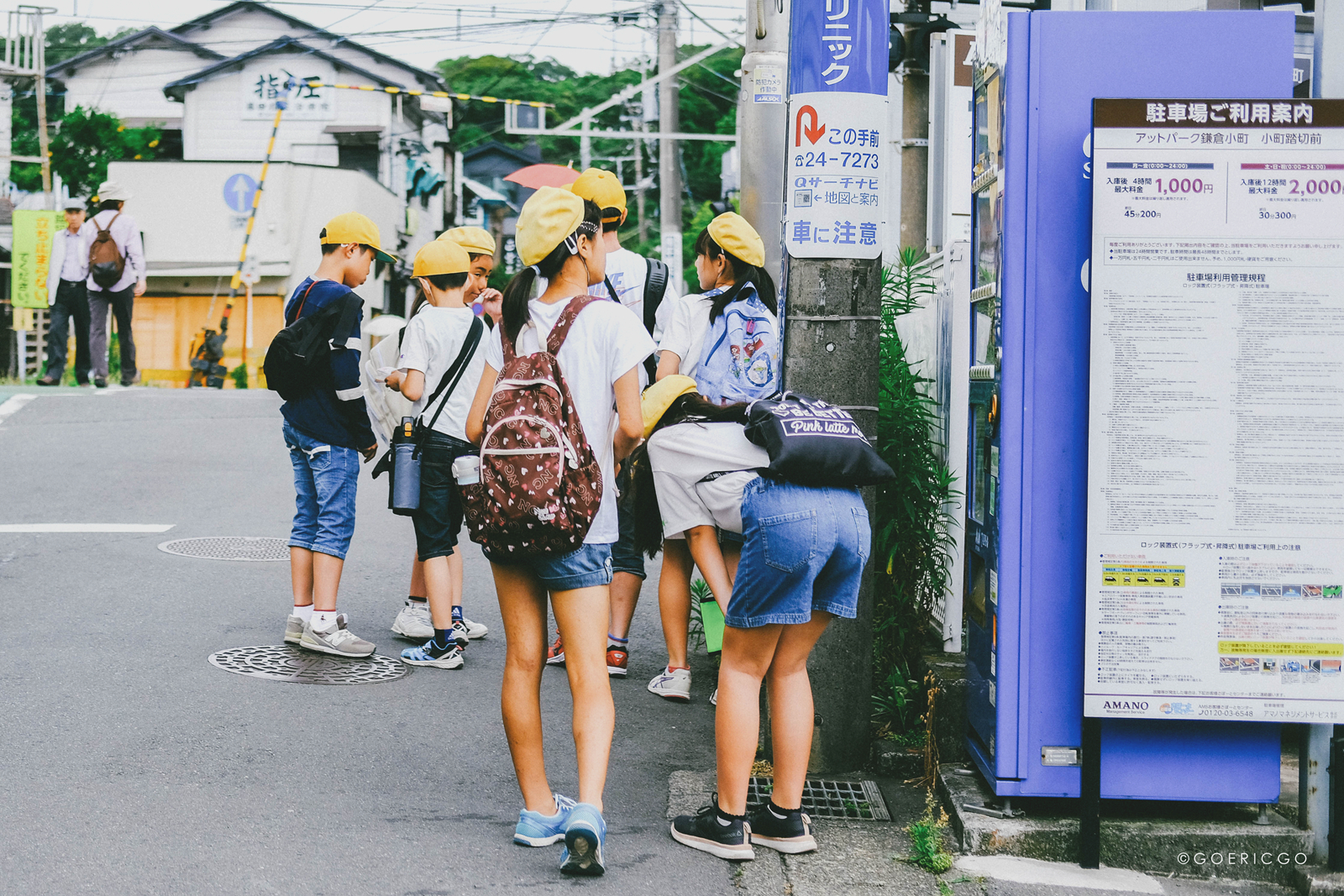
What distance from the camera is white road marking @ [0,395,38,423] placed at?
12.6 meters

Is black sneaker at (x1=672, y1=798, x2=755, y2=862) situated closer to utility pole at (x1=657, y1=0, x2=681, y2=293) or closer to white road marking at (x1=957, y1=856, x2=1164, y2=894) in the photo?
white road marking at (x1=957, y1=856, x2=1164, y2=894)

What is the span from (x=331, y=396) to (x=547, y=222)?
2357 mm

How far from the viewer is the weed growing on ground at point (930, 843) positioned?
3674 millimetres

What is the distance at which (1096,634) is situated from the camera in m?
3.63

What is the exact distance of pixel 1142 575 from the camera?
11.9 ft

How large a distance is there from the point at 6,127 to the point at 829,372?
105ft

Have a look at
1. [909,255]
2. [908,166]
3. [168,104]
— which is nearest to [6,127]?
[168,104]

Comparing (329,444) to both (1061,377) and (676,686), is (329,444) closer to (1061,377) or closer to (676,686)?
(676,686)

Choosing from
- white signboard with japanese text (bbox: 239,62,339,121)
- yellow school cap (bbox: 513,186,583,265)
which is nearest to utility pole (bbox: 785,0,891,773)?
yellow school cap (bbox: 513,186,583,265)

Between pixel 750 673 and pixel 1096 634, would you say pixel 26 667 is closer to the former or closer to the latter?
pixel 750 673

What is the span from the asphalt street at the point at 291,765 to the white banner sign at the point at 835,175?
191 cm

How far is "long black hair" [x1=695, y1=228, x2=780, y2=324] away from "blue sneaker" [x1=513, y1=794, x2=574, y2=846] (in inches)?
82.6

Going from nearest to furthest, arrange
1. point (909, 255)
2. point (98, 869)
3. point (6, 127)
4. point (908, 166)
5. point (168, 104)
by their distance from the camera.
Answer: point (98, 869), point (909, 255), point (908, 166), point (6, 127), point (168, 104)

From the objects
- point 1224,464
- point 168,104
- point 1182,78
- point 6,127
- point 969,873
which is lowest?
point 969,873
